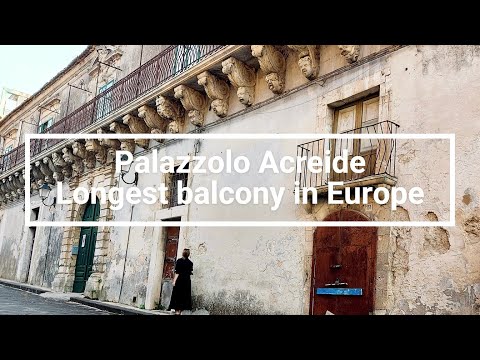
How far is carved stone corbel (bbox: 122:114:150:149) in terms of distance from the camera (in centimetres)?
1198

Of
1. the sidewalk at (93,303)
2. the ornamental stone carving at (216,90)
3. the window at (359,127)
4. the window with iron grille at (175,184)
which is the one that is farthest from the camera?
the window with iron grille at (175,184)

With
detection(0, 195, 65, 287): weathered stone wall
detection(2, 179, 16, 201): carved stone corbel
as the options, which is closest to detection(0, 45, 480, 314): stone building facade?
detection(0, 195, 65, 287): weathered stone wall

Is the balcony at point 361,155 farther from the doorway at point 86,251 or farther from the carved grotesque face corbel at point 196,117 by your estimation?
the doorway at point 86,251

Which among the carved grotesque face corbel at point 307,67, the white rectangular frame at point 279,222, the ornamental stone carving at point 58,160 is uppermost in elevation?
the carved grotesque face corbel at point 307,67

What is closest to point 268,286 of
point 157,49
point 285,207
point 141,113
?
point 285,207

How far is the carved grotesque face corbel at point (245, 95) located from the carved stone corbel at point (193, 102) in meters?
1.49

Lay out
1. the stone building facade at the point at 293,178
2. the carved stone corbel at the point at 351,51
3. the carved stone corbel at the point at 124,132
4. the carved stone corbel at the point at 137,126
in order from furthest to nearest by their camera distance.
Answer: the carved stone corbel at the point at 124,132
the carved stone corbel at the point at 137,126
the carved stone corbel at the point at 351,51
the stone building facade at the point at 293,178

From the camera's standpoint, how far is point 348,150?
7.19 metres

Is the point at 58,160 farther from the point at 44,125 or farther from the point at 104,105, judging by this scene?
the point at 44,125

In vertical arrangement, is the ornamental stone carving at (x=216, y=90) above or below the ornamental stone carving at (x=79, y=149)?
above

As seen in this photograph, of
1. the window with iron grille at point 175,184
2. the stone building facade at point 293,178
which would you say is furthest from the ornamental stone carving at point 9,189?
the window with iron grille at point 175,184

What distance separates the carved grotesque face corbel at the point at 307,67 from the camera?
7.80 m

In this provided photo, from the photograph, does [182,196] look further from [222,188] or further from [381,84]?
[381,84]

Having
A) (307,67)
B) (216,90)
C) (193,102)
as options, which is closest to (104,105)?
(193,102)
